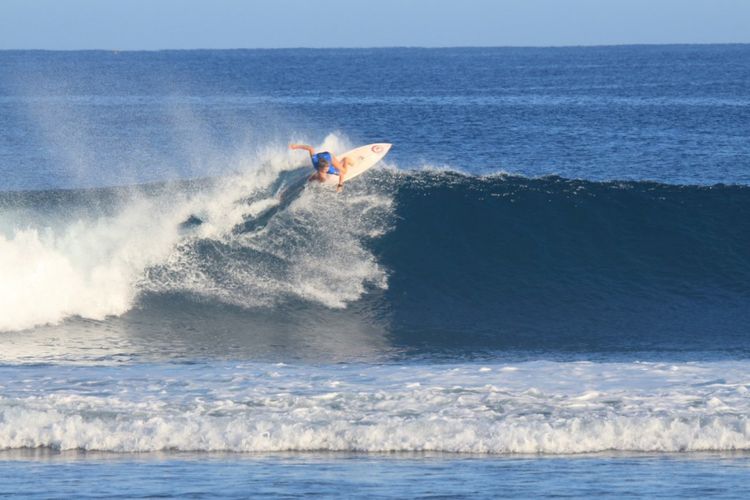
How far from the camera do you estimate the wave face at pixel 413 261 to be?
1619cm

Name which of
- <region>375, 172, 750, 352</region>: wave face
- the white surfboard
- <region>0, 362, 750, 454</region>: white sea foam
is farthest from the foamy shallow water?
the white surfboard

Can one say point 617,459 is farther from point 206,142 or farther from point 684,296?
point 206,142

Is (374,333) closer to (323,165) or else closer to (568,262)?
(323,165)

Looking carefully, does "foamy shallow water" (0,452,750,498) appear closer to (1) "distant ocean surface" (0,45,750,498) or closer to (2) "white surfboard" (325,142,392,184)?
(1) "distant ocean surface" (0,45,750,498)

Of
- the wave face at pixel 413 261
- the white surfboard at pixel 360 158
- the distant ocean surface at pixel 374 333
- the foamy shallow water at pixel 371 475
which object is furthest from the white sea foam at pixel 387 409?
the white surfboard at pixel 360 158

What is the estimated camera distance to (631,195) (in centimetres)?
2161

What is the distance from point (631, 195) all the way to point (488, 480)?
13.4 m

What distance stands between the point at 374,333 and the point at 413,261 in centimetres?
336

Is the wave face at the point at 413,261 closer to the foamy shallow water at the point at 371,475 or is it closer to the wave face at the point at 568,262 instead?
the wave face at the point at 568,262

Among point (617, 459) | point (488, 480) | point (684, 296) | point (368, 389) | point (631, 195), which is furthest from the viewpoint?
point (631, 195)

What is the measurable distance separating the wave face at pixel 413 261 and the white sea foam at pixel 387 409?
2611 millimetres

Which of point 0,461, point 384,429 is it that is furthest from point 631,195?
point 0,461

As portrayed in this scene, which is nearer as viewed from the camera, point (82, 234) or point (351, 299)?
point (351, 299)

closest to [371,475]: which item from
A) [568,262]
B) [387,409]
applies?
[387,409]
